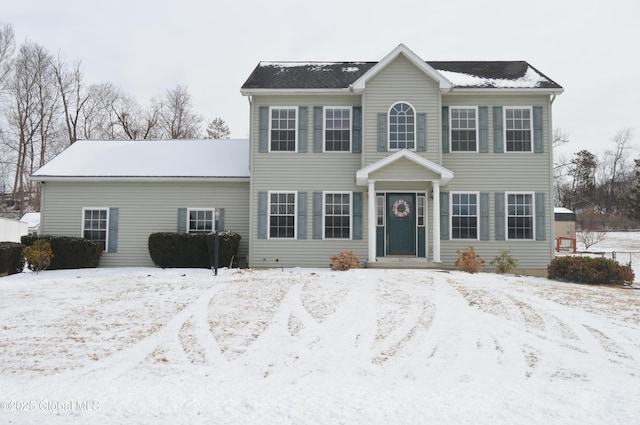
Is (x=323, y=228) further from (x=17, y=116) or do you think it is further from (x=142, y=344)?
(x=17, y=116)

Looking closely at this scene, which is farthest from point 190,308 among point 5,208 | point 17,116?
point 5,208

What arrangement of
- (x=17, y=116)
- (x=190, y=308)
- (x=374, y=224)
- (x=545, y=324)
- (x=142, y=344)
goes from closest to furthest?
(x=142, y=344), (x=545, y=324), (x=190, y=308), (x=374, y=224), (x=17, y=116)

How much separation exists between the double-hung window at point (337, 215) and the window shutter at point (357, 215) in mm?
167

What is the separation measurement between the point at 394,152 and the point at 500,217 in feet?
12.9

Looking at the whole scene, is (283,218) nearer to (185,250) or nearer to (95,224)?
(185,250)

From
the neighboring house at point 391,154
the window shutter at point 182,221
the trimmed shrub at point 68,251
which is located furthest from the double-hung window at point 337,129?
the trimmed shrub at point 68,251

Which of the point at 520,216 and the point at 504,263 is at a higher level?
the point at 520,216

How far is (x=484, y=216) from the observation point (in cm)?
1522

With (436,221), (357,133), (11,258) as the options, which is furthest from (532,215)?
(11,258)

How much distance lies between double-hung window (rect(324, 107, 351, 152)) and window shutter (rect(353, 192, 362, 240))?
155cm

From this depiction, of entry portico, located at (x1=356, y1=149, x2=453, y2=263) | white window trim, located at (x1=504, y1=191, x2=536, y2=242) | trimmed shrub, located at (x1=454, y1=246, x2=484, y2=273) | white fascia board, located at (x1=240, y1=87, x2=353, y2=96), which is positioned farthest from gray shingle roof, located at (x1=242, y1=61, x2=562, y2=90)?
trimmed shrub, located at (x1=454, y1=246, x2=484, y2=273)

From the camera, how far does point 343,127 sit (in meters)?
15.5

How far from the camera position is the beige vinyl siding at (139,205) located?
16.1m

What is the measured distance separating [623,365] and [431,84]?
10.7 meters
